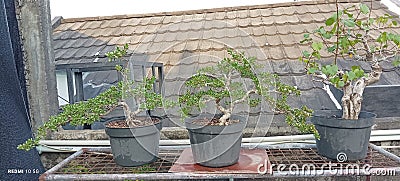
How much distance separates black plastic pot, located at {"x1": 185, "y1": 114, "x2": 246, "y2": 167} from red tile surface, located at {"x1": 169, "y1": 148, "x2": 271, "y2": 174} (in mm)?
22

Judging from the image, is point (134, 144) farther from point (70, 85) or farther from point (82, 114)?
point (70, 85)

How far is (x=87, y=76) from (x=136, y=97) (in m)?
1.21

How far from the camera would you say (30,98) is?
1384mm

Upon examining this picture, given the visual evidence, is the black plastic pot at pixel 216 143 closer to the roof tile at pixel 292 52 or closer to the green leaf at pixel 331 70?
the green leaf at pixel 331 70

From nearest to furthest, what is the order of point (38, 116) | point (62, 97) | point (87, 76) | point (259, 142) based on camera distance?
1. point (259, 142)
2. point (38, 116)
3. point (62, 97)
4. point (87, 76)

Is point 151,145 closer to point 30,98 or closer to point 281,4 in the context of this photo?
point 30,98

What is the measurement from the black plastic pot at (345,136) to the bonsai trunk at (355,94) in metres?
0.03

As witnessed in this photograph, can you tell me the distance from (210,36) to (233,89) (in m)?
0.53

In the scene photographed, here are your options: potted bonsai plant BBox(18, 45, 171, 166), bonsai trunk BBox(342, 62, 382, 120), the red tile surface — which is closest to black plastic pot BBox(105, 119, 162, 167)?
potted bonsai plant BBox(18, 45, 171, 166)

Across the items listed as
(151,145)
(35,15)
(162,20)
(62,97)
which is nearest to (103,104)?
(151,145)

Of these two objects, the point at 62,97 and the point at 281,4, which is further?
the point at 281,4

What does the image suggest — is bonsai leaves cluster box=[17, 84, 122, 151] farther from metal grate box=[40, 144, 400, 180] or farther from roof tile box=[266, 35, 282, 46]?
roof tile box=[266, 35, 282, 46]

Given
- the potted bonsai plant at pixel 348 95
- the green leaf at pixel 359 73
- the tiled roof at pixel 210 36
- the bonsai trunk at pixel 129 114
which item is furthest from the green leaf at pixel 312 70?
the bonsai trunk at pixel 129 114

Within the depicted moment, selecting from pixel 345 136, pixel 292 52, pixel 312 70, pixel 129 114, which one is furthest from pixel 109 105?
pixel 292 52
